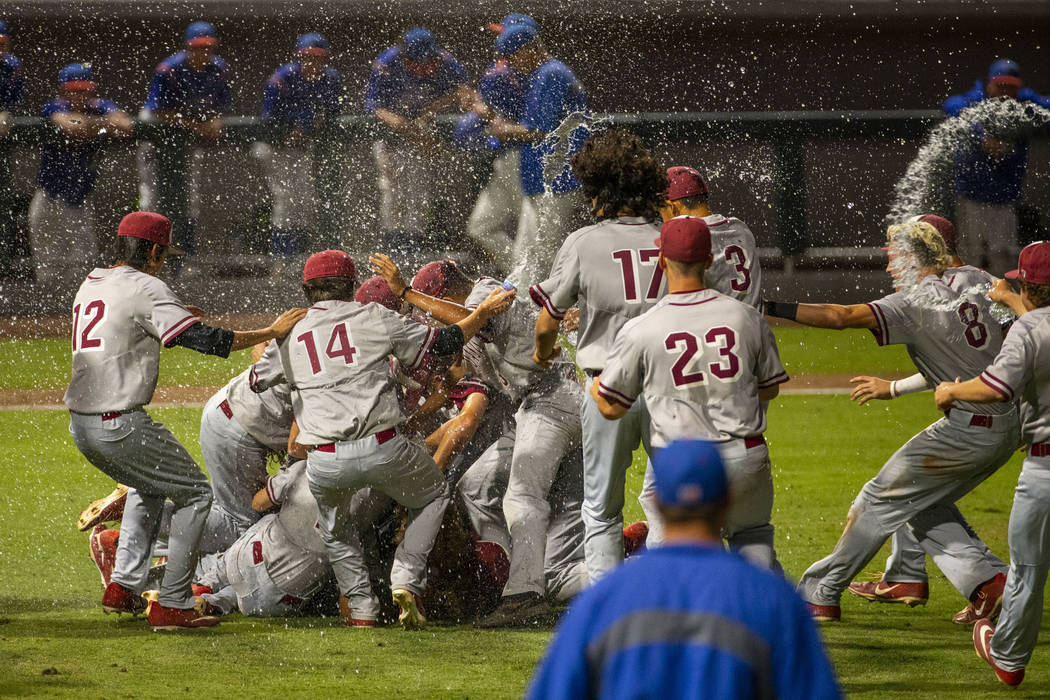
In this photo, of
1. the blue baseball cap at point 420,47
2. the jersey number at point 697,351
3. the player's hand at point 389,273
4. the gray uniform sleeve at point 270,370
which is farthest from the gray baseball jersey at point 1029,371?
the blue baseball cap at point 420,47

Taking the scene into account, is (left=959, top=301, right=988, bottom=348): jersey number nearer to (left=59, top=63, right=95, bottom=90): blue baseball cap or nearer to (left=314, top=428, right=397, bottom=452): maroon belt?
(left=314, top=428, right=397, bottom=452): maroon belt

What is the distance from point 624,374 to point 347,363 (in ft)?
4.25

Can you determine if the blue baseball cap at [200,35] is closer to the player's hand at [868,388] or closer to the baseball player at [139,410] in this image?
the baseball player at [139,410]

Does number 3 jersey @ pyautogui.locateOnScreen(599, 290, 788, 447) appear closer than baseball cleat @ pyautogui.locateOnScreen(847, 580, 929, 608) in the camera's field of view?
Yes

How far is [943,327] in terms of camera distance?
5.24 m

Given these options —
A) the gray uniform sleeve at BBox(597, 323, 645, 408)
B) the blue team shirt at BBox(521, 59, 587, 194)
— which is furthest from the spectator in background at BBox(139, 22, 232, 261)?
the gray uniform sleeve at BBox(597, 323, 645, 408)

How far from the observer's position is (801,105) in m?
15.3

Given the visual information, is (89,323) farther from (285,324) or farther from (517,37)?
(517,37)

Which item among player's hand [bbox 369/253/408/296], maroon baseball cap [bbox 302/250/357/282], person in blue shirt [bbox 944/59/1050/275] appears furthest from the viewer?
person in blue shirt [bbox 944/59/1050/275]

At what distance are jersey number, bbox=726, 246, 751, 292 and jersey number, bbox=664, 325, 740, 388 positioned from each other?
986mm

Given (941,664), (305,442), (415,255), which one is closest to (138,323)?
(305,442)

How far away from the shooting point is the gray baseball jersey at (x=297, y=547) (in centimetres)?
542

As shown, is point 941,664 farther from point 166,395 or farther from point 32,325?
point 32,325

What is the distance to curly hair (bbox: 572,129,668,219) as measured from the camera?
5.00 meters
